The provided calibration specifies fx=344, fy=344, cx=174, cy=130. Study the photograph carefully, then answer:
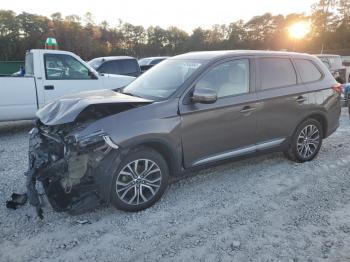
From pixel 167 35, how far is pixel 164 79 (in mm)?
61616

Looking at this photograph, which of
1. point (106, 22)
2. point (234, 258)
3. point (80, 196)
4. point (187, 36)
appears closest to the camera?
point (234, 258)

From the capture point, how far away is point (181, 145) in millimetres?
4051

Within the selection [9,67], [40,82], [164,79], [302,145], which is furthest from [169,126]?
[9,67]

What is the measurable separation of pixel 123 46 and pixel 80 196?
56421 millimetres

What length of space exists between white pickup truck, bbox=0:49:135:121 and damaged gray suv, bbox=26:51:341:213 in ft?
11.2

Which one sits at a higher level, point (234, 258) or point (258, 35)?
point (258, 35)

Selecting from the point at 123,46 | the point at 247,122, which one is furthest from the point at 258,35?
the point at 247,122

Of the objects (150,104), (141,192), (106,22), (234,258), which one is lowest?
(234,258)

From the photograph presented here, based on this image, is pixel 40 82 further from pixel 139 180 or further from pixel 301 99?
pixel 301 99

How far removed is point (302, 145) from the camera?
5352mm

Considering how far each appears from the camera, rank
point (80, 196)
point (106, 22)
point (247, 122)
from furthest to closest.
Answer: point (106, 22)
point (247, 122)
point (80, 196)

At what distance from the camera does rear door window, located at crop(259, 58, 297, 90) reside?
4797 millimetres

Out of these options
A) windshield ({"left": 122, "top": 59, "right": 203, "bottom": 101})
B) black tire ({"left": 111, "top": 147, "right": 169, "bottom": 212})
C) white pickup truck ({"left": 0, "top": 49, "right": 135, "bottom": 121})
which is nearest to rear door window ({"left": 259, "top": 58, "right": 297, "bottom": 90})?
windshield ({"left": 122, "top": 59, "right": 203, "bottom": 101})

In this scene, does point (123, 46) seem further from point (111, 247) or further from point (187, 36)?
point (111, 247)
